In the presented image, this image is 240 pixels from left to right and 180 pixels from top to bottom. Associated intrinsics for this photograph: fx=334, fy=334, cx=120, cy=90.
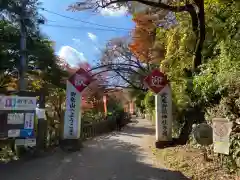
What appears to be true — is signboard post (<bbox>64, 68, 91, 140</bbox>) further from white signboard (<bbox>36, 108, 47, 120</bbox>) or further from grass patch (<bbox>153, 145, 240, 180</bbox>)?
grass patch (<bbox>153, 145, 240, 180</bbox>)

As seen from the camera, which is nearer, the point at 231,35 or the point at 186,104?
the point at 231,35

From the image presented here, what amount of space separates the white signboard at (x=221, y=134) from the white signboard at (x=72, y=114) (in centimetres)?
624

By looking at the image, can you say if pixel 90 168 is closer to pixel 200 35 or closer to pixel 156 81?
pixel 156 81

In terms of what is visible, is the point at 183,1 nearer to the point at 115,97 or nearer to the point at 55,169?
the point at 55,169

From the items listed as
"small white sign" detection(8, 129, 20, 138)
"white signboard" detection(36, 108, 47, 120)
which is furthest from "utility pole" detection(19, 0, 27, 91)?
"small white sign" detection(8, 129, 20, 138)

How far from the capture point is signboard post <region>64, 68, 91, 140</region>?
43.2ft

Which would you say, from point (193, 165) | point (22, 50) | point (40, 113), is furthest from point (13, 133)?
point (193, 165)

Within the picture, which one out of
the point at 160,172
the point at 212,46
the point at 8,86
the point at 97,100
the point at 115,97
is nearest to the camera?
Answer: the point at 160,172

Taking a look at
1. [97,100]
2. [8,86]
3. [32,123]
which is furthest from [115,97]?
[32,123]

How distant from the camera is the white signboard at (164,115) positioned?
13.8 metres

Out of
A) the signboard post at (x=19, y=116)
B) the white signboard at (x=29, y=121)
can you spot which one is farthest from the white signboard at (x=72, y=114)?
the white signboard at (x=29, y=121)

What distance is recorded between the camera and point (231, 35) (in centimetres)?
1027

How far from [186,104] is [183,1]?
4117mm

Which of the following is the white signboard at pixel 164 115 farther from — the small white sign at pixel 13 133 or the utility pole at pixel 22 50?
the small white sign at pixel 13 133
